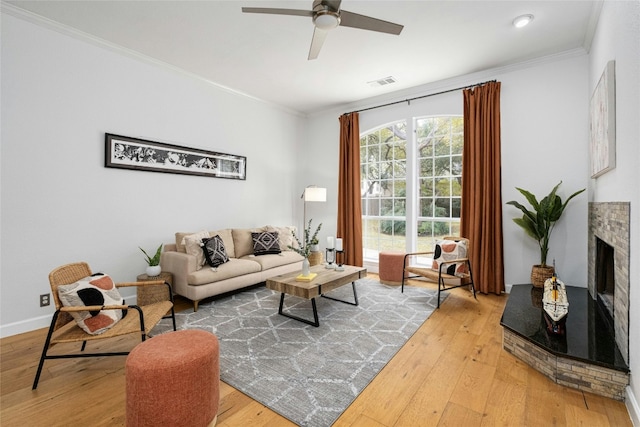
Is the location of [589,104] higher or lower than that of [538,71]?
lower

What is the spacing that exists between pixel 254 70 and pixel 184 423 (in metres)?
4.04

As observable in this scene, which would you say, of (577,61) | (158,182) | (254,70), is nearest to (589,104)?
(577,61)

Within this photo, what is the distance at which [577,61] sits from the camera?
362cm

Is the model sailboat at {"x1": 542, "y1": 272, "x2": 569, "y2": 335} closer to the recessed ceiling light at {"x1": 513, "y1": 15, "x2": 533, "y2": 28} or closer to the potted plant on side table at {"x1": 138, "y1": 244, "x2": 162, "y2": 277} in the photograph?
the recessed ceiling light at {"x1": 513, "y1": 15, "x2": 533, "y2": 28}

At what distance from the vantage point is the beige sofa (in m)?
3.49

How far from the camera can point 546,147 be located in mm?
3812

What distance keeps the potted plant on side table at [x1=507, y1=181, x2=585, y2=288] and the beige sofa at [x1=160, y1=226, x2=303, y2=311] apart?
3120mm

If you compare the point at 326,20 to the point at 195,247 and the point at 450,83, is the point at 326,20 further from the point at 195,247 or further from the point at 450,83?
the point at 450,83

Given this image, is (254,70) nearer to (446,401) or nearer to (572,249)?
(446,401)

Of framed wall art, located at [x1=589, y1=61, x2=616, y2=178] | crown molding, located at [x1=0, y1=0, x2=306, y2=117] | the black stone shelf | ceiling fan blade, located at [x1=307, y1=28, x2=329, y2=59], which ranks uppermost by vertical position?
crown molding, located at [x1=0, y1=0, x2=306, y2=117]

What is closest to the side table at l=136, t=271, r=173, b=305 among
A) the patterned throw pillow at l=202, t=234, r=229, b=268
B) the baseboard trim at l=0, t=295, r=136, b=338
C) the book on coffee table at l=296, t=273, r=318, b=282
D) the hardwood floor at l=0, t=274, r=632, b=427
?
the patterned throw pillow at l=202, t=234, r=229, b=268

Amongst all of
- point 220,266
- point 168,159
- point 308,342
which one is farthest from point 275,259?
point 168,159

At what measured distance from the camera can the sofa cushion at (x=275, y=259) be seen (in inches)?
168

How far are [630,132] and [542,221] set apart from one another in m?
1.88
